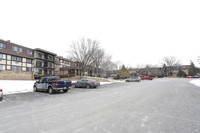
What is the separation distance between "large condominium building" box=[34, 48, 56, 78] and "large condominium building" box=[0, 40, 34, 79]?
→ 140cm

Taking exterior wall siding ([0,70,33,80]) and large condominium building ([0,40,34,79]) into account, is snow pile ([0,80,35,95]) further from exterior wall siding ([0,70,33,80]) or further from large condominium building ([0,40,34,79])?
large condominium building ([0,40,34,79])

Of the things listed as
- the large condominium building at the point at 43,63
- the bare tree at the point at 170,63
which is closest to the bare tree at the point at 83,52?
the large condominium building at the point at 43,63

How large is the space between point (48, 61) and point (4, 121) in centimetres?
3821

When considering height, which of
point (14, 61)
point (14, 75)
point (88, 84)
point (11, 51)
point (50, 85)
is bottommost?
point (88, 84)

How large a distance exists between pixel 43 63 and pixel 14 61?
30.0 ft

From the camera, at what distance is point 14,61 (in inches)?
1146

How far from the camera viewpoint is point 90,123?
3.96 metres

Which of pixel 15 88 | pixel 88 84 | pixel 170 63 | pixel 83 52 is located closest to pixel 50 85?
pixel 15 88

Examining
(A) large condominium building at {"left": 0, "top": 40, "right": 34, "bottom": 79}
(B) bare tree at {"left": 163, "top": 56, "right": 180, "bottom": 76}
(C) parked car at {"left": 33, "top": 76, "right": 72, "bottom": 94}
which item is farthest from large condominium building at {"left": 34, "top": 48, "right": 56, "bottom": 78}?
(B) bare tree at {"left": 163, "top": 56, "right": 180, "bottom": 76}

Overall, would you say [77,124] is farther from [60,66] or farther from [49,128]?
[60,66]

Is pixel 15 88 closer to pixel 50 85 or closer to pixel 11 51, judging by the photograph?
pixel 50 85

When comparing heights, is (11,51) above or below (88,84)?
above

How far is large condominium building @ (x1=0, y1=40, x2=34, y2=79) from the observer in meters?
26.2

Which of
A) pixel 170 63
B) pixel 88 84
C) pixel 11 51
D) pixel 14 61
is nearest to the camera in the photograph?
pixel 88 84
